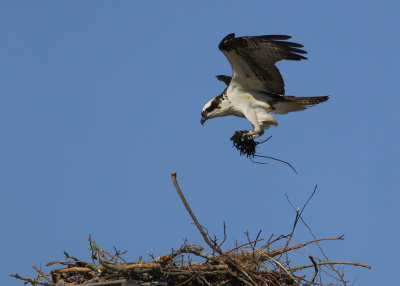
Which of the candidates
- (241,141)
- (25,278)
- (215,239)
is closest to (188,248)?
(215,239)

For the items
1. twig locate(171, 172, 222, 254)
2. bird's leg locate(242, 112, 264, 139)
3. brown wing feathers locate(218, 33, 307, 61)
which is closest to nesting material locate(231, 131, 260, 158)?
bird's leg locate(242, 112, 264, 139)

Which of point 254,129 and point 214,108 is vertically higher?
point 214,108

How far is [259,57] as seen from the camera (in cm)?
952

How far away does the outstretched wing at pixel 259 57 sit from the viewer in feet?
30.4

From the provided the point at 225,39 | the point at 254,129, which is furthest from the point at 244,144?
the point at 225,39

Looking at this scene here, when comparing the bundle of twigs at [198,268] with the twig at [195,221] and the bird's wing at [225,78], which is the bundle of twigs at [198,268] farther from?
the bird's wing at [225,78]

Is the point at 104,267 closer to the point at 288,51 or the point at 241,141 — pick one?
the point at 241,141

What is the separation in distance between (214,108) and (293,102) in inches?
41.1

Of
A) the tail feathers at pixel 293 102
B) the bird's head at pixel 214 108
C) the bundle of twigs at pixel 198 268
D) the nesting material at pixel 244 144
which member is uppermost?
the bird's head at pixel 214 108

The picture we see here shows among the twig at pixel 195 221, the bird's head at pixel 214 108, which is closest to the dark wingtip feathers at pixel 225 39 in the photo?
the bird's head at pixel 214 108

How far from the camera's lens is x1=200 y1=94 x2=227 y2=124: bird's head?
10148 millimetres

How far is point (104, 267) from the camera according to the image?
7.11 m

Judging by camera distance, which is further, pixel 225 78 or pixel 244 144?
pixel 225 78

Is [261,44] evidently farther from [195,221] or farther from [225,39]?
[195,221]
